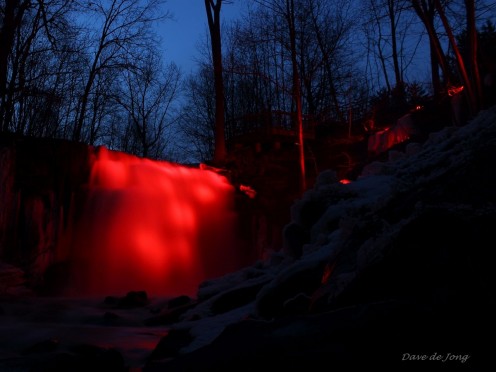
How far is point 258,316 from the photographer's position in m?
5.06

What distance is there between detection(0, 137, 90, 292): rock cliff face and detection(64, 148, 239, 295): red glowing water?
617 mm

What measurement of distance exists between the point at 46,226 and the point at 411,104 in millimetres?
17541

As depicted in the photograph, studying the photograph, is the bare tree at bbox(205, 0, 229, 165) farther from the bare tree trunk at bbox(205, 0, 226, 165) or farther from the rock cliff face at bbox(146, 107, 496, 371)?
the rock cliff face at bbox(146, 107, 496, 371)

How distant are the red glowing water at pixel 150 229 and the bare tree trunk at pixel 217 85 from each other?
315cm

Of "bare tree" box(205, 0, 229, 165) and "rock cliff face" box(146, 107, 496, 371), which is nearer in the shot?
"rock cliff face" box(146, 107, 496, 371)

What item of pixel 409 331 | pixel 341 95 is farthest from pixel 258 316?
pixel 341 95

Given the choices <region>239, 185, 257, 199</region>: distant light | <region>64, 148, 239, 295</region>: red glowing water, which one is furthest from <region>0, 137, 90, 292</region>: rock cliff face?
<region>239, 185, 257, 199</region>: distant light

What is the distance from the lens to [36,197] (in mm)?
13656

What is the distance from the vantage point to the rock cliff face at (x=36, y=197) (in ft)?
42.7
